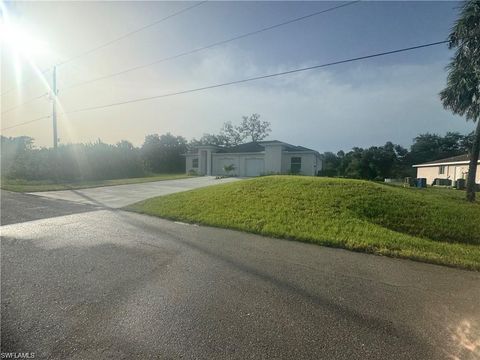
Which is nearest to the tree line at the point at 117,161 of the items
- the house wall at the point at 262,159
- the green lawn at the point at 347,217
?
the house wall at the point at 262,159

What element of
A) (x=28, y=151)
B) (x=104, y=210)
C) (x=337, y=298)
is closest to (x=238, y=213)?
(x=337, y=298)

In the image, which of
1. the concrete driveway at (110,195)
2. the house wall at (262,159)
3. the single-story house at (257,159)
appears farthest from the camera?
the single-story house at (257,159)

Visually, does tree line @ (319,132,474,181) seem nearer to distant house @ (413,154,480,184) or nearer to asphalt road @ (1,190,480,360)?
distant house @ (413,154,480,184)

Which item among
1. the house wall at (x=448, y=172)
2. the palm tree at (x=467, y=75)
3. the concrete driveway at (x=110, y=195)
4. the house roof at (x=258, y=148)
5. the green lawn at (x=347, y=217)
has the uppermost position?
the palm tree at (x=467, y=75)

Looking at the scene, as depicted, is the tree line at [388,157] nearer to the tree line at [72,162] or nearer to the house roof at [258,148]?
the house roof at [258,148]

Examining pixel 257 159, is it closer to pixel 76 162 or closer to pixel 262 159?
pixel 262 159

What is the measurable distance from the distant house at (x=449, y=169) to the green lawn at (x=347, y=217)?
68.0 feet

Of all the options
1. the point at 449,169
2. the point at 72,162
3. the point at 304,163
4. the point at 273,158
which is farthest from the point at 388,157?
the point at 72,162

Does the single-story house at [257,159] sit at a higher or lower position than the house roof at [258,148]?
lower

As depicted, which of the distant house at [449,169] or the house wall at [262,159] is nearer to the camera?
the distant house at [449,169]

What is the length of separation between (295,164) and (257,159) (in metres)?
4.06

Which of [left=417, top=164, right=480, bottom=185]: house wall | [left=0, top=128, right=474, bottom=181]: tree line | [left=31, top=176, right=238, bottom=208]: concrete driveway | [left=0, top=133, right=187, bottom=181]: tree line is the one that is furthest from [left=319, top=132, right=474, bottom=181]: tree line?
[left=0, top=133, right=187, bottom=181]: tree line

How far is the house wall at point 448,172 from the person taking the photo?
2236 cm

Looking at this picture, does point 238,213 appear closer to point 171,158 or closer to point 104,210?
point 104,210
